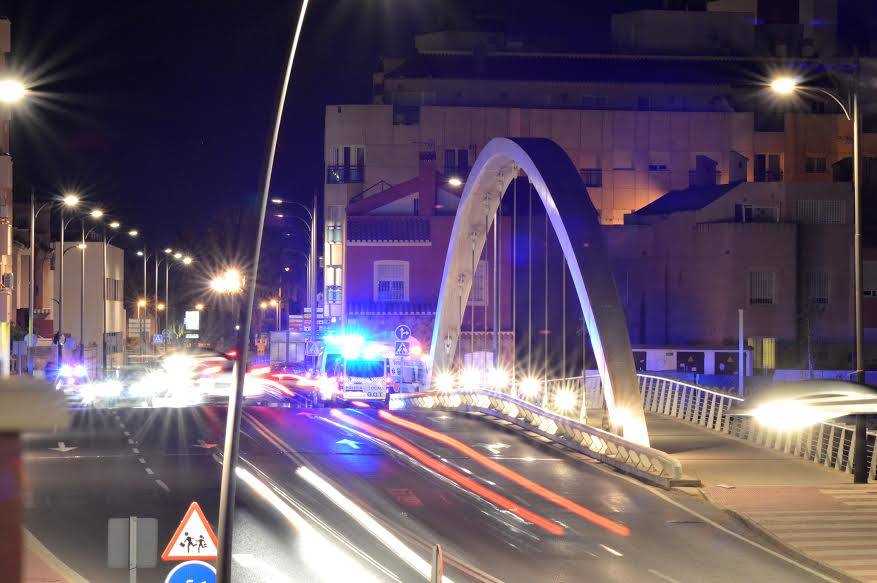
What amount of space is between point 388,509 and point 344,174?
226 ft

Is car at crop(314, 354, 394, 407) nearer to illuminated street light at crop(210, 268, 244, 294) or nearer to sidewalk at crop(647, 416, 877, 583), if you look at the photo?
sidewalk at crop(647, 416, 877, 583)

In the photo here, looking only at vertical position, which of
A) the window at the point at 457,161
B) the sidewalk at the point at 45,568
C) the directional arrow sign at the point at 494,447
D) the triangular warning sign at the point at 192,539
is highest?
the window at the point at 457,161

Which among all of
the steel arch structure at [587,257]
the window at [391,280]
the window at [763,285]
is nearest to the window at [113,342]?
the window at [391,280]

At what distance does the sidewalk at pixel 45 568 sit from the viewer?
1565 cm

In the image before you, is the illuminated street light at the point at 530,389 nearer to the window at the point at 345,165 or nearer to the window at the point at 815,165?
the window at the point at 345,165

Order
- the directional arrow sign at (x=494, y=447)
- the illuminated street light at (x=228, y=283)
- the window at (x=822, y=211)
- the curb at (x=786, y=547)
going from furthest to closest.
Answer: the illuminated street light at (x=228, y=283), the window at (x=822, y=211), the directional arrow sign at (x=494, y=447), the curb at (x=786, y=547)

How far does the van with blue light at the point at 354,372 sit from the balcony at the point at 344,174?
40.4 metres

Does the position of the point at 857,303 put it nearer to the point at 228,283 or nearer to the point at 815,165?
the point at 815,165

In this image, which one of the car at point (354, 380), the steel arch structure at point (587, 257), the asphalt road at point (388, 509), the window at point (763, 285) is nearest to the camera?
the asphalt road at point (388, 509)

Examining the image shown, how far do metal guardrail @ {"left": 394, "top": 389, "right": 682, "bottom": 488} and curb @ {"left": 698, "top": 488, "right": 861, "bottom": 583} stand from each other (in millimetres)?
2505

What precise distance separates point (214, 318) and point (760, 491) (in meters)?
93.2

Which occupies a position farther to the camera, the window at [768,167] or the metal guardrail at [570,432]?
the window at [768,167]

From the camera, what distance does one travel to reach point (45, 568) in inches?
653

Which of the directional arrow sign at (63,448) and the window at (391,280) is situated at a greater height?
the window at (391,280)
